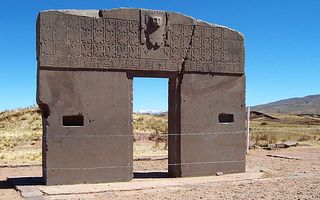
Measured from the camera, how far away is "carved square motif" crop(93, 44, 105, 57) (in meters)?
10.1

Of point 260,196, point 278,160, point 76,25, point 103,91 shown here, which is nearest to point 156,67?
point 103,91

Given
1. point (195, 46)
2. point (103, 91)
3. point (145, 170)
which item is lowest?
point (145, 170)

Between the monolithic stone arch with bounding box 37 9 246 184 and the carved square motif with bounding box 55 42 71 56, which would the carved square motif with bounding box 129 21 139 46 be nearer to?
the monolithic stone arch with bounding box 37 9 246 184

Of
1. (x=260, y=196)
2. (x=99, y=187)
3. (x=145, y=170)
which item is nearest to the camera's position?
(x=260, y=196)

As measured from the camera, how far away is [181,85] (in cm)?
1084

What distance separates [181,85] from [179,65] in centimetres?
45

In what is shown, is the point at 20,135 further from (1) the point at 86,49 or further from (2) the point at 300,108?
(2) the point at 300,108

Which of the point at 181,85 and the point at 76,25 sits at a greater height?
the point at 76,25

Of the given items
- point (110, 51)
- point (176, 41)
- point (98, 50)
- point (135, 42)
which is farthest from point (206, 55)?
point (98, 50)

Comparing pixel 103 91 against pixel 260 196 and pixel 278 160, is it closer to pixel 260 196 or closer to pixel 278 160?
pixel 260 196

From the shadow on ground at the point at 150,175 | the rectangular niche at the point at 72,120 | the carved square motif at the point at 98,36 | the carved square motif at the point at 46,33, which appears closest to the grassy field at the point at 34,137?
the shadow on ground at the point at 150,175

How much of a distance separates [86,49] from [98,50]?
0.25 meters

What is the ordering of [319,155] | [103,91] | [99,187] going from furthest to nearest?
[319,155] < [103,91] < [99,187]

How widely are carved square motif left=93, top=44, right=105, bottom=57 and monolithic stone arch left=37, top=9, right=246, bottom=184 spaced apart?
2cm
